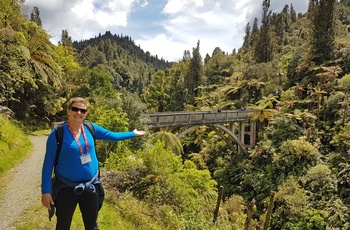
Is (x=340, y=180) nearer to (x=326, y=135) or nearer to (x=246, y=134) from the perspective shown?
(x=326, y=135)

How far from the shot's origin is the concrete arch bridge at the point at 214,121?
16.2 m

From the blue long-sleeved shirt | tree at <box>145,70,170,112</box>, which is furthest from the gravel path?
tree at <box>145,70,170,112</box>

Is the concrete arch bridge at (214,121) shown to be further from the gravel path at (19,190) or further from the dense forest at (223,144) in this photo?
the gravel path at (19,190)

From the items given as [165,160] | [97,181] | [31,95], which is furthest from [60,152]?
[31,95]

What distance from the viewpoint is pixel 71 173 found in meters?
2.48

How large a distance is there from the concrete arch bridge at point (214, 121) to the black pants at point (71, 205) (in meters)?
10.2

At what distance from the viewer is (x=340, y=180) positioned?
603 inches

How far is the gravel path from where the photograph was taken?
4.59 meters

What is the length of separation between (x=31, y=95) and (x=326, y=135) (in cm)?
1882

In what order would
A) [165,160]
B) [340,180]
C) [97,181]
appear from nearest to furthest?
1. [97,181]
2. [165,160]
3. [340,180]

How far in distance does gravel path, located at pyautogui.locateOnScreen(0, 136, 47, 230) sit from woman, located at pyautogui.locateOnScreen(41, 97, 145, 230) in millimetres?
2340

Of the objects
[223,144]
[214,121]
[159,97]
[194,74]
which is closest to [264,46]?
[194,74]

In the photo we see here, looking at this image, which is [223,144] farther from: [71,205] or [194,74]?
[71,205]

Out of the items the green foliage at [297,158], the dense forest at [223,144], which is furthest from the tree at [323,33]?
the green foliage at [297,158]
